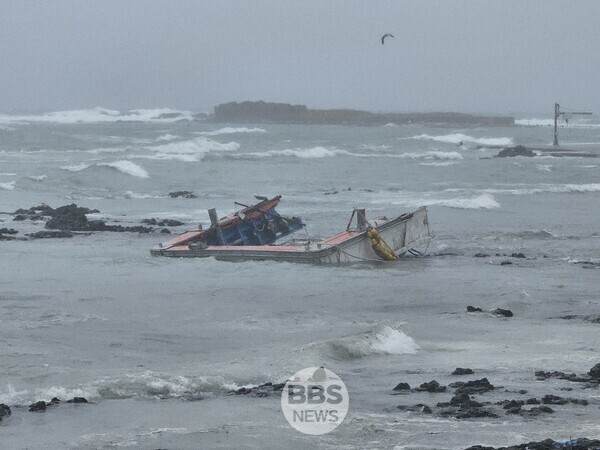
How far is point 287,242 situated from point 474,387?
1079 cm

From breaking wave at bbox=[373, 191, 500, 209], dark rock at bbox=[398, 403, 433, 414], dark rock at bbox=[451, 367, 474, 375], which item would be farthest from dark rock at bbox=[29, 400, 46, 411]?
breaking wave at bbox=[373, 191, 500, 209]

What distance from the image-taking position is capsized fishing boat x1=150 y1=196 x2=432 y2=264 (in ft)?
60.6

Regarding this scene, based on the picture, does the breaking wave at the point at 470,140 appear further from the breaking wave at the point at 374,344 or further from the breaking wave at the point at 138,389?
the breaking wave at the point at 138,389

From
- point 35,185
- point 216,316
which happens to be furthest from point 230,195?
point 216,316

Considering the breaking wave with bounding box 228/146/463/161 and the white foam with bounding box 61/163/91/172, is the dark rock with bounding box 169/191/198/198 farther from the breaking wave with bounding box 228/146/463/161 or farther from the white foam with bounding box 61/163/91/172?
the breaking wave with bounding box 228/146/463/161

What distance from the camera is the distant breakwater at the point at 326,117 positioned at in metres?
131

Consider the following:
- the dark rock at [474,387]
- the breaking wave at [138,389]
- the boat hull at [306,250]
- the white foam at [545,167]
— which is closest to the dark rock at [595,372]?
the dark rock at [474,387]

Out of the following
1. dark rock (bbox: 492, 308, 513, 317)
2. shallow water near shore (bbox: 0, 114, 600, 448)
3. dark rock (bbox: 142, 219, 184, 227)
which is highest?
dark rock (bbox: 142, 219, 184, 227)

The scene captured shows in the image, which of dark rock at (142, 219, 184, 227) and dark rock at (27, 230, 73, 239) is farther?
dark rock at (142, 219, 184, 227)

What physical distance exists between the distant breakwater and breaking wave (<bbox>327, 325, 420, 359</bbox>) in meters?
116

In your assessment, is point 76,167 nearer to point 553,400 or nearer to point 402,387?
point 402,387

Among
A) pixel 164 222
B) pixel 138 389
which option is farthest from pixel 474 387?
pixel 164 222

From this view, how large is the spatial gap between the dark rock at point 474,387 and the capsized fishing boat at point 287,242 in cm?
824

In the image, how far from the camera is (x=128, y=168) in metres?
43.8
